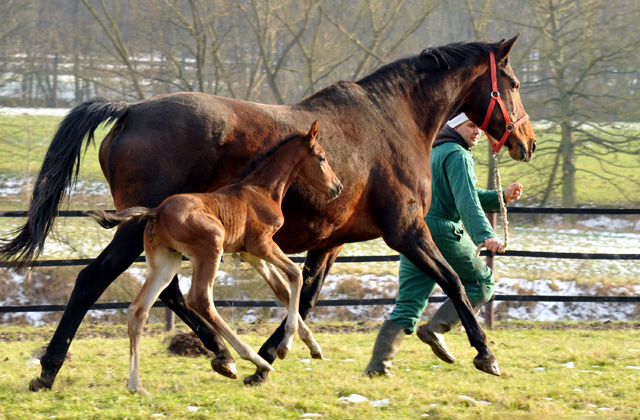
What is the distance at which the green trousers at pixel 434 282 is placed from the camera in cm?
505

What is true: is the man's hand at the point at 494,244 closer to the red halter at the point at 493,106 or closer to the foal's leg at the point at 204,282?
the red halter at the point at 493,106

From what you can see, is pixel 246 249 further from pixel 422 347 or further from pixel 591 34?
Result: pixel 591 34

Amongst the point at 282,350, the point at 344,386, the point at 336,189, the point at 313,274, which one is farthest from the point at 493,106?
the point at 282,350

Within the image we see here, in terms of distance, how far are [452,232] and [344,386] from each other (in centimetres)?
145

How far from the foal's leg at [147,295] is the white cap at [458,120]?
247 centimetres

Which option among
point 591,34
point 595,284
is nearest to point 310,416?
point 595,284

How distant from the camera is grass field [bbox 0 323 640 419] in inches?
151

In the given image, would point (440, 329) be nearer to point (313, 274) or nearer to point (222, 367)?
point (313, 274)

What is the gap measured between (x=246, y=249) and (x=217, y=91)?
9520mm

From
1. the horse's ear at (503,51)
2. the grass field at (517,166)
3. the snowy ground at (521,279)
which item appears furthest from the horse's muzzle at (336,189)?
the grass field at (517,166)

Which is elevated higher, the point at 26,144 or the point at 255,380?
the point at 26,144

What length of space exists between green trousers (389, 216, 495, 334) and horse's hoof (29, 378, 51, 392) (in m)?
2.37

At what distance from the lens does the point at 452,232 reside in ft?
16.9

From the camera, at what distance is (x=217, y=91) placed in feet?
43.8
